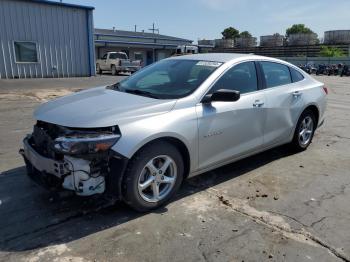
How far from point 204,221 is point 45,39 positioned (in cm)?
1925

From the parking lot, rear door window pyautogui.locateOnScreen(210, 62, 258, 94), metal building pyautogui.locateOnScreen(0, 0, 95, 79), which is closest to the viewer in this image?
the parking lot

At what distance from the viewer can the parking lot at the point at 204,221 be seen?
3.08m

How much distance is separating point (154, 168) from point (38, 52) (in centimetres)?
1874

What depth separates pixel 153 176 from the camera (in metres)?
3.71

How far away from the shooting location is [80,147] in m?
3.26

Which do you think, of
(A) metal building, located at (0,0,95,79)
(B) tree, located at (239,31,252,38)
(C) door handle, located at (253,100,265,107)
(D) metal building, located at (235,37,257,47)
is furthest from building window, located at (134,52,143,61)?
(B) tree, located at (239,31,252,38)

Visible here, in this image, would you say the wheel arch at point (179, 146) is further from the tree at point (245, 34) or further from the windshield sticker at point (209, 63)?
the tree at point (245, 34)

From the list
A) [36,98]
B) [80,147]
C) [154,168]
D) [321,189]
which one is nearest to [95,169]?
[80,147]

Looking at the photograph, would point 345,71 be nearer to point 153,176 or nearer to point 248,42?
point 248,42

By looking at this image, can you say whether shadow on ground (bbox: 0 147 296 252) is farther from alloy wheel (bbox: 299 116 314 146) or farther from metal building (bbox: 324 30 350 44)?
metal building (bbox: 324 30 350 44)

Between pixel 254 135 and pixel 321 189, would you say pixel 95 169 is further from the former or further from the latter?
pixel 321 189

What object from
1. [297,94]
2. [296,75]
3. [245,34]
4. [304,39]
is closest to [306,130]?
[297,94]

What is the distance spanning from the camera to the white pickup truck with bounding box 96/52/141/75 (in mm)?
27328

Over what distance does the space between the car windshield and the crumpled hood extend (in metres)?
0.25
